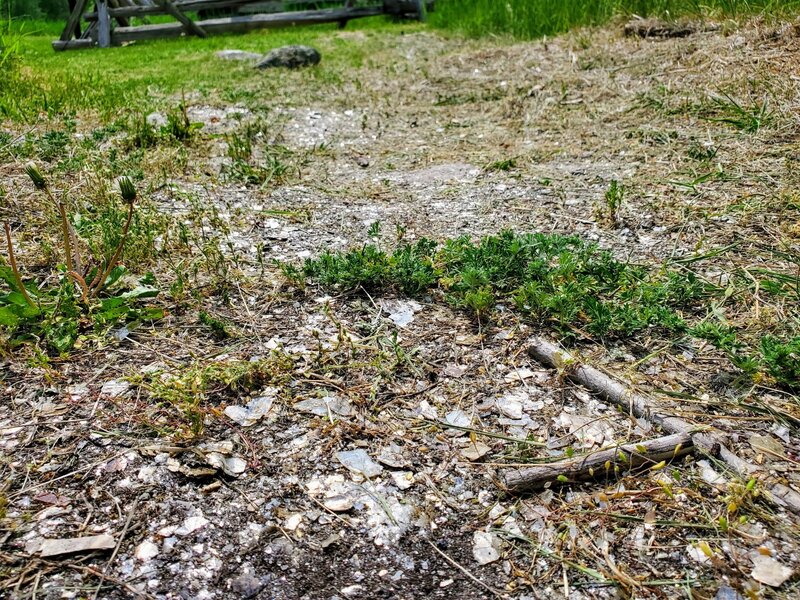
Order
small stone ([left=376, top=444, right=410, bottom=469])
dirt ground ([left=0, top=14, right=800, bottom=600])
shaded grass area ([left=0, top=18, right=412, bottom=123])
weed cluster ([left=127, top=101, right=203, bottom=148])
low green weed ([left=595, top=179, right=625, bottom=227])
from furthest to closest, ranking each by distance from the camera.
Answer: shaded grass area ([left=0, top=18, right=412, bottom=123]) → weed cluster ([left=127, top=101, right=203, bottom=148]) → low green weed ([left=595, top=179, right=625, bottom=227]) → small stone ([left=376, top=444, right=410, bottom=469]) → dirt ground ([left=0, top=14, right=800, bottom=600])

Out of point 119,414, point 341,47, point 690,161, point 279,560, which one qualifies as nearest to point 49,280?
point 119,414

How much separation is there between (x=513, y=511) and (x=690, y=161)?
11.1ft

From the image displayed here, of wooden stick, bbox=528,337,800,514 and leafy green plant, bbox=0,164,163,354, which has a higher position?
leafy green plant, bbox=0,164,163,354

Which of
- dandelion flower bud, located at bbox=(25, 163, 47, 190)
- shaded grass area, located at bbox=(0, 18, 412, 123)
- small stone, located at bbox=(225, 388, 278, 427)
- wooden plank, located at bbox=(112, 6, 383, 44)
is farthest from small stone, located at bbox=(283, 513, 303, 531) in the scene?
wooden plank, located at bbox=(112, 6, 383, 44)

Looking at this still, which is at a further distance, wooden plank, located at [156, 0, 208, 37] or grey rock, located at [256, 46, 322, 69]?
wooden plank, located at [156, 0, 208, 37]

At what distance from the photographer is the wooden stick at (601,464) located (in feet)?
6.65

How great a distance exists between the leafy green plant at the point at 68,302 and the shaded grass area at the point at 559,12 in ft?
20.6

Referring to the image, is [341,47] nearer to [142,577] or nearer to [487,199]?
[487,199]

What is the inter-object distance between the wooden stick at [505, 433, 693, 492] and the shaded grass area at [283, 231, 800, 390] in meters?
0.57

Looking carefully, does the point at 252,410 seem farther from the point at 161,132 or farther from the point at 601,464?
the point at 161,132

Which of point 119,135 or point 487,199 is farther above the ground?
point 119,135

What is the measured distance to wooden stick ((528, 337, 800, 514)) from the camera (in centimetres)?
191

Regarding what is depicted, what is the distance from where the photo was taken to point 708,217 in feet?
11.9

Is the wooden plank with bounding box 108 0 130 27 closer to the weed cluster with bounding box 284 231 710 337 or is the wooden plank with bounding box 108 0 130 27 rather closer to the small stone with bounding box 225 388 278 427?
the weed cluster with bounding box 284 231 710 337
